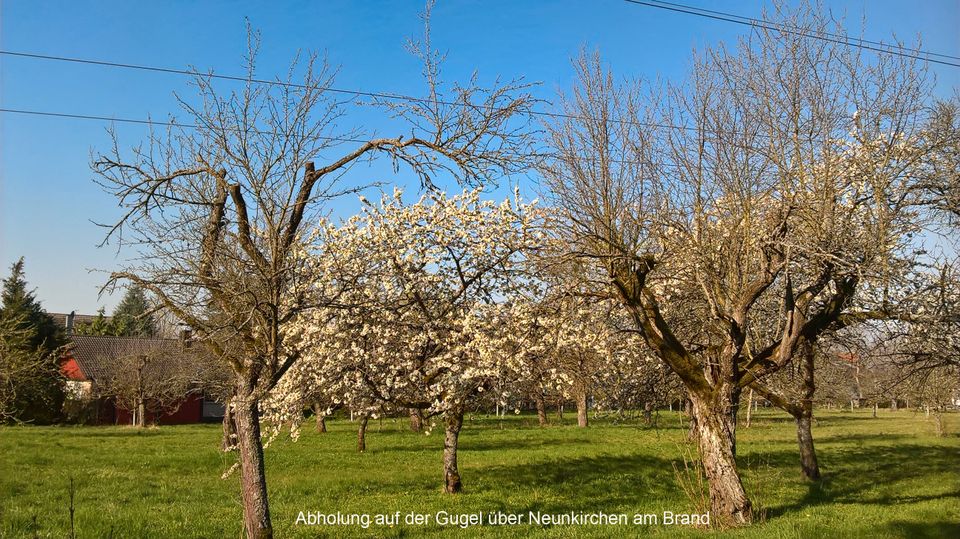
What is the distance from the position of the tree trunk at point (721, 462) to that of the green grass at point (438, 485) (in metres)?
0.36

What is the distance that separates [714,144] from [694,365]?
349 cm

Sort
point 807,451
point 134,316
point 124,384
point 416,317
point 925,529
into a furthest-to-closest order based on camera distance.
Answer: point 124,384 → point 807,451 → point 416,317 → point 925,529 → point 134,316

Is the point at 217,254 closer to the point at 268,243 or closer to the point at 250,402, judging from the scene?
the point at 268,243

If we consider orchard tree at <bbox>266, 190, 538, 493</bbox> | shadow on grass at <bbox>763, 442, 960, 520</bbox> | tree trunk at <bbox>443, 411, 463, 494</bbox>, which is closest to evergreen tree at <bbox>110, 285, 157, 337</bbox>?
orchard tree at <bbox>266, 190, 538, 493</bbox>

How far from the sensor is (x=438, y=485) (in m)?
15.2

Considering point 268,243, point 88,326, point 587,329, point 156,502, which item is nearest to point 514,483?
point 587,329

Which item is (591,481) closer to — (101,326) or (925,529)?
(925,529)

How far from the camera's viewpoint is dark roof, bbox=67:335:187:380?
3847 centimetres

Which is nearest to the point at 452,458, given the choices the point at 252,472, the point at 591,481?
the point at 591,481

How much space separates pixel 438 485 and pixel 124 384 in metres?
29.1

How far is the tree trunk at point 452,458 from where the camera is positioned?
14000 millimetres

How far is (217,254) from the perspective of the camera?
24.1 ft

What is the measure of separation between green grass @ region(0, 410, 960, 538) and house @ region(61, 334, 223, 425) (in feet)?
33.4

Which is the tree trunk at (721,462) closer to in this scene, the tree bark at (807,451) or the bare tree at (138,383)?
the tree bark at (807,451)
